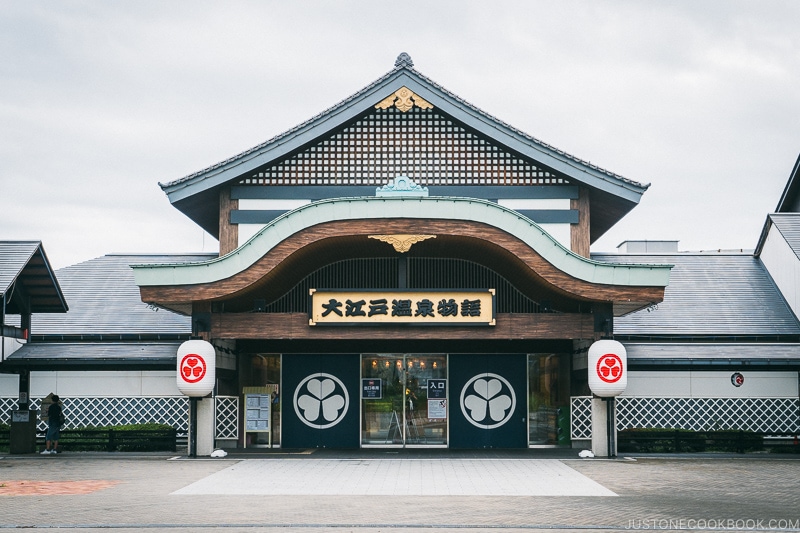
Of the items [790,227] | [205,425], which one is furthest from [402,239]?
[790,227]

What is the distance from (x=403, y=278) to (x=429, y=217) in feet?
7.58

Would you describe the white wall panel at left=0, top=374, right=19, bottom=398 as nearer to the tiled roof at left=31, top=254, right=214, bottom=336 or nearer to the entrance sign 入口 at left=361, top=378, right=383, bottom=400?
the tiled roof at left=31, top=254, right=214, bottom=336

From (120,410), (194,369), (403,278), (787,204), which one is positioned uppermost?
(787,204)

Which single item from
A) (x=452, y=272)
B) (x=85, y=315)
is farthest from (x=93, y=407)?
(x=452, y=272)

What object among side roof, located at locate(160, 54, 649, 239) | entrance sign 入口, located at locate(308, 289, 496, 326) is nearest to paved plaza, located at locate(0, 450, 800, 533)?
entrance sign 入口, located at locate(308, 289, 496, 326)

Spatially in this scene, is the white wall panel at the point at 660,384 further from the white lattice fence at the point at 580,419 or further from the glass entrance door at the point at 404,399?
the glass entrance door at the point at 404,399

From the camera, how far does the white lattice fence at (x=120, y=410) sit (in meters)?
26.0

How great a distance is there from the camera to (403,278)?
2338 centimetres

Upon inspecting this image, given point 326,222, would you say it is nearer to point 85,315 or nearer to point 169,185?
point 169,185

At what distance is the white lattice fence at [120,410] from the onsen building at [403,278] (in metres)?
1.55

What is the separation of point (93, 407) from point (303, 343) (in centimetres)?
641

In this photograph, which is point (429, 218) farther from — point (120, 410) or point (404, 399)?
point (120, 410)

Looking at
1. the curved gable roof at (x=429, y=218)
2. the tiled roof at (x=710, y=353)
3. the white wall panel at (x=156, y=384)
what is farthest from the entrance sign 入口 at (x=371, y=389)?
the tiled roof at (x=710, y=353)

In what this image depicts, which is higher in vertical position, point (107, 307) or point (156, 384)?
point (107, 307)
